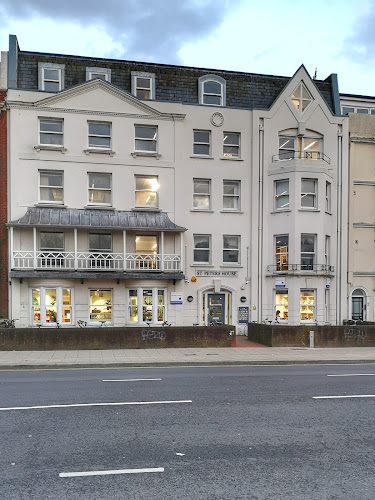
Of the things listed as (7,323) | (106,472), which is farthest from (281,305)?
(106,472)

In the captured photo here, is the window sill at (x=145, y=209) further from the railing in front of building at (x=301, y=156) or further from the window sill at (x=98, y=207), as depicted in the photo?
the railing in front of building at (x=301, y=156)

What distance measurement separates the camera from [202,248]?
2422 cm

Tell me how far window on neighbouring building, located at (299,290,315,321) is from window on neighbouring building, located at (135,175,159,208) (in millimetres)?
10064

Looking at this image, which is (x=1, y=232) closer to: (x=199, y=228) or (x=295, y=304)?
(x=199, y=228)

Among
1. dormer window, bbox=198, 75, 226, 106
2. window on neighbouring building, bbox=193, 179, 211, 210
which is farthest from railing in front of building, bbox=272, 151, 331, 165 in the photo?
dormer window, bbox=198, 75, 226, 106

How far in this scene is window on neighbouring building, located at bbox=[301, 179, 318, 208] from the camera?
78.8 ft

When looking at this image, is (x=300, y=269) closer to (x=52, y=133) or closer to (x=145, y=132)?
(x=145, y=132)

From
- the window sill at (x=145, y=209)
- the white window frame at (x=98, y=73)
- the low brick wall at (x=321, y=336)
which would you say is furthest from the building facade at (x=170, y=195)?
the low brick wall at (x=321, y=336)

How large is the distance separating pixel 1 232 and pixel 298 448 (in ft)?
65.4

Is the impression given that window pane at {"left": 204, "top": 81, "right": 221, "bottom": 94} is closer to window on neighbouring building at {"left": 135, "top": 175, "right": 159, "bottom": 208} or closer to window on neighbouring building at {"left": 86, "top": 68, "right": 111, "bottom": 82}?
window on neighbouring building at {"left": 86, "top": 68, "right": 111, "bottom": 82}

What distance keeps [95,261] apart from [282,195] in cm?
1149

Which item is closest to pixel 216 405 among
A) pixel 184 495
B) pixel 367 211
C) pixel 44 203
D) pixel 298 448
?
pixel 298 448

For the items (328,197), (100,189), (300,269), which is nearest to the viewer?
(100,189)

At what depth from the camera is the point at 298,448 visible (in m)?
6.58
